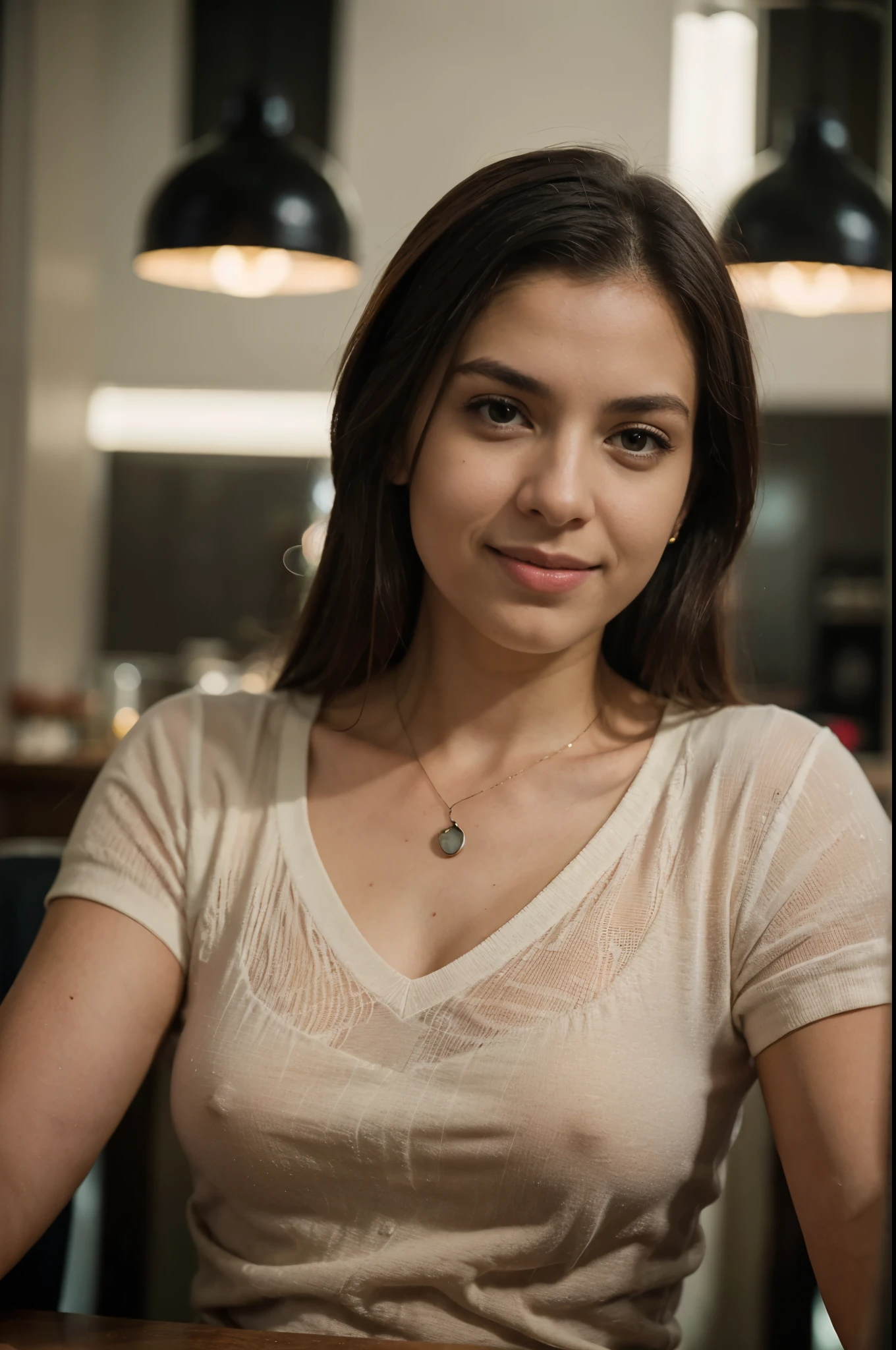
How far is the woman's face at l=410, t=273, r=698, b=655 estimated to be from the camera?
1065 mm

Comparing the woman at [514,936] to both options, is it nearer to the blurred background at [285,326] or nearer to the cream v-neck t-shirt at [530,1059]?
the cream v-neck t-shirt at [530,1059]

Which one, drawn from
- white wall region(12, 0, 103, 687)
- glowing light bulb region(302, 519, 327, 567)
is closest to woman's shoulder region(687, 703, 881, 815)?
glowing light bulb region(302, 519, 327, 567)

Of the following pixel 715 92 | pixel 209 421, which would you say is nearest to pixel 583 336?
pixel 209 421

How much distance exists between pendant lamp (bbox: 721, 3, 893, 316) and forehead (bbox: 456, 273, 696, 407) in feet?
5.91

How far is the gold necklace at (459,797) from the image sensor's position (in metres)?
1.19

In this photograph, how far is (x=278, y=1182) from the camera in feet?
3.53

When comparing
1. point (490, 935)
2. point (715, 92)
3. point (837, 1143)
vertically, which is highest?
point (715, 92)

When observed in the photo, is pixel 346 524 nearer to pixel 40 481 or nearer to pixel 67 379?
pixel 40 481

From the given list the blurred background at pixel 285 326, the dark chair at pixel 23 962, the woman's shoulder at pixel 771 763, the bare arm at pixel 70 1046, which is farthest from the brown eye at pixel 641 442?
the blurred background at pixel 285 326

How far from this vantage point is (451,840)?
1.19 m

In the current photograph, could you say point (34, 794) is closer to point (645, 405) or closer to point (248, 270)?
point (248, 270)

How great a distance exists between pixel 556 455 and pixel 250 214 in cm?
Answer: 198

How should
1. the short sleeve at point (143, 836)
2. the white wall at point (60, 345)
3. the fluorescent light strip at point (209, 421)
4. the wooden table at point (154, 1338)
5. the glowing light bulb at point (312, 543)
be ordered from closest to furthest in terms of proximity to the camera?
the wooden table at point (154, 1338), the short sleeve at point (143, 836), the glowing light bulb at point (312, 543), the white wall at point (60, 345), the fluorescent light strip at point (209, 421)

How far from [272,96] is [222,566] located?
240 cm
